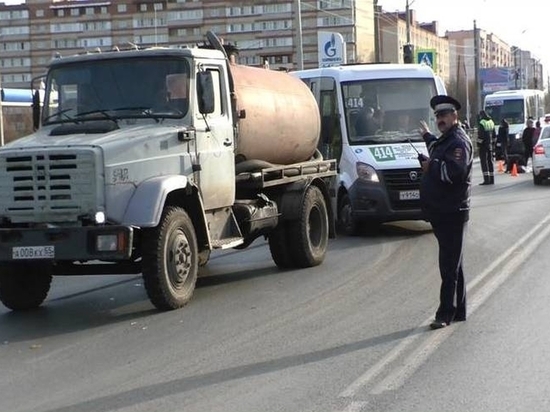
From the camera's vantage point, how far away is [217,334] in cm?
765

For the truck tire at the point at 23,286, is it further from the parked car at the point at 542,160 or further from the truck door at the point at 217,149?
the parked car at the point at 542,160

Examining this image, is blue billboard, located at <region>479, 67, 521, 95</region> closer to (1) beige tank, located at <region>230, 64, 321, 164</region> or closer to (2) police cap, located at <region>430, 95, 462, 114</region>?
(1) beige tank, located at <region>230, 64, 321, 164</region>

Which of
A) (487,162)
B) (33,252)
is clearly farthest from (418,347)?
(487,162)

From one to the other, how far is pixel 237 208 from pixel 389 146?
15.5 feet

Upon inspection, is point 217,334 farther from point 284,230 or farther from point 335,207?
point 335,207

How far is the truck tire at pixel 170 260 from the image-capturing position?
8297 millimetres

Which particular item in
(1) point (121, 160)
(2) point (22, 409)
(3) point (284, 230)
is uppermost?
(1) point (121, 160)

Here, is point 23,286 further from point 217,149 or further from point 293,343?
point 293,343

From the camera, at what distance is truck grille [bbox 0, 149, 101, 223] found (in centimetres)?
798

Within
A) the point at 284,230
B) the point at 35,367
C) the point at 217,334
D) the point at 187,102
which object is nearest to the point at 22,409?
the point at 35,367

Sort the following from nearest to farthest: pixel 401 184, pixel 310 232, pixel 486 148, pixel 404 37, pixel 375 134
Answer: pixel 310 232 < pixel 401 184 < pixel 375 134 < pixel 486 148 < pixel 404 37

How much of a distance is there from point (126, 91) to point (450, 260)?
3886 millimetres

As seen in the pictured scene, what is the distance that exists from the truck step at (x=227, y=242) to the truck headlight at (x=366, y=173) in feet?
14.4

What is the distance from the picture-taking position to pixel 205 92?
364 inches
